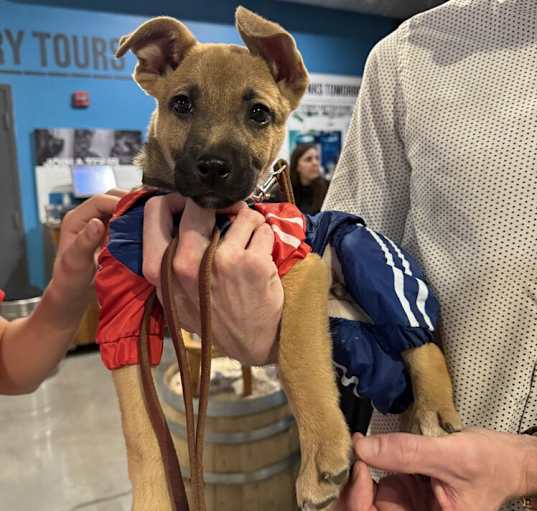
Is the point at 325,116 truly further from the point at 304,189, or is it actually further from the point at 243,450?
the point at 243,450

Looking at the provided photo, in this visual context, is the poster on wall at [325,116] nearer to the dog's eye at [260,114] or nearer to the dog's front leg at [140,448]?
the dog's eye at [260,114]

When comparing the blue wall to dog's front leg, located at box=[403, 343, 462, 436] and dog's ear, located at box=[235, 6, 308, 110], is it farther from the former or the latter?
dog's front leg, located at box=[403, 343, 462, 436]

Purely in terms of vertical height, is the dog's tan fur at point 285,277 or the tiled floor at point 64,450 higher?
the dog's tan fur at point 285,277

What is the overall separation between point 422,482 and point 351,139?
2.65 ft

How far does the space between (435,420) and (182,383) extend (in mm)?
515

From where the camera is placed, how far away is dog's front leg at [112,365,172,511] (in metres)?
1.05

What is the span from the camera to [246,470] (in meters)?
2.18

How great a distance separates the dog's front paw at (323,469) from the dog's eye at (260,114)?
784 millimetres

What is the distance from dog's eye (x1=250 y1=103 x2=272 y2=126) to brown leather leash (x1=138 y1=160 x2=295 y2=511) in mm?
414

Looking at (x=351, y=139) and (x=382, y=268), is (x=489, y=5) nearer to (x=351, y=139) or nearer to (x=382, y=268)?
(x=351, y=139)

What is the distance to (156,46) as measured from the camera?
1.38m

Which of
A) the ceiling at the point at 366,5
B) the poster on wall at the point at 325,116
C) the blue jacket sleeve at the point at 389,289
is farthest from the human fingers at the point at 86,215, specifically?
the ceiling at the point at 366,5

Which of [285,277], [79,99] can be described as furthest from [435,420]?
[79,99]

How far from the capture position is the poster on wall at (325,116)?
6949 millimetres
